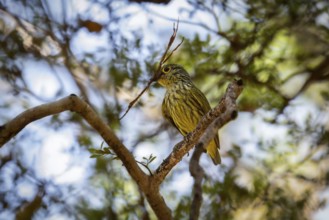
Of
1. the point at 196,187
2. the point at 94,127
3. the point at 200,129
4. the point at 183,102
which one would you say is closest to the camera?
the point at 196,187

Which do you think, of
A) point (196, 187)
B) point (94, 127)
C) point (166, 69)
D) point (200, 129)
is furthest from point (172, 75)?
point (196, 187)

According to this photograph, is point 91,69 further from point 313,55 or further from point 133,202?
point 313,55

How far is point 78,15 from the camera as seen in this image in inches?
221

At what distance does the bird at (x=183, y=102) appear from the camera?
17.2ft

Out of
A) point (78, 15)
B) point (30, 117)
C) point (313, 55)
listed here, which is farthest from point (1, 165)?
point (313, 55)

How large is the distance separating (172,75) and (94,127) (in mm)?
2287

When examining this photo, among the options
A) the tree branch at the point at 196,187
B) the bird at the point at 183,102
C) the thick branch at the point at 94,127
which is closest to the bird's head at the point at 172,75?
the bird at the point at 183,102

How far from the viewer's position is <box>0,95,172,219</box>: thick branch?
9.94 ft

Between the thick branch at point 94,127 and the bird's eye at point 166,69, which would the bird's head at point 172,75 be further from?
the thick branch at point 94,127

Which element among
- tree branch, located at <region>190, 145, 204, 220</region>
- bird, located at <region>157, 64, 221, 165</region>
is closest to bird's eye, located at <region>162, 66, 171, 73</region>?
bird, located at <region>157, 64, 221, 165</region>

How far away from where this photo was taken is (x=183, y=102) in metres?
5.28

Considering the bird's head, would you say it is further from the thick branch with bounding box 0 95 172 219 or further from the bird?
the thick branch with bounding box 0 95 172 219

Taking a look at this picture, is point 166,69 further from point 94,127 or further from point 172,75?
point 94,127

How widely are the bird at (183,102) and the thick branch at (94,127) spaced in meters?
1.72
